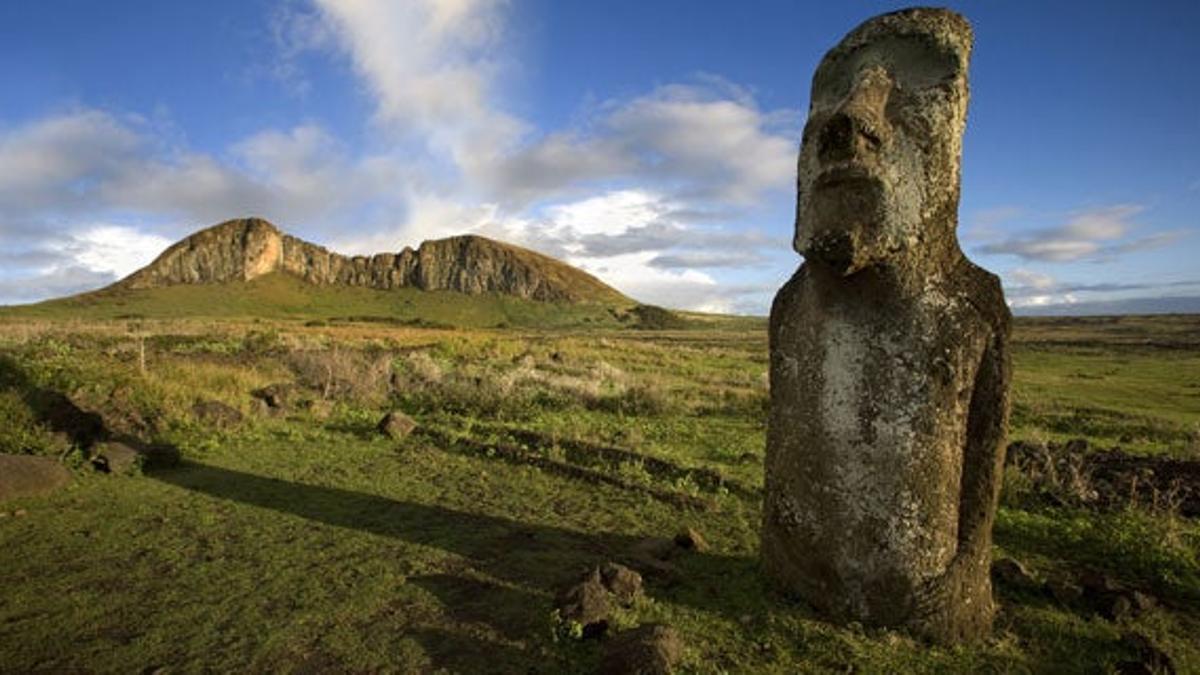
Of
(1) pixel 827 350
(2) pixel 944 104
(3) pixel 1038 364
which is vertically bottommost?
(3) pixel 1038 364

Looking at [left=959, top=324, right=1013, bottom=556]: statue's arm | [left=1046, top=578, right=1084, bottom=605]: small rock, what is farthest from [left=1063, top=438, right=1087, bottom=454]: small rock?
[left=959, top=324, right=1013, bottom=556]: statue's arm


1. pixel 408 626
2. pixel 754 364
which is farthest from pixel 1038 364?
pixel 408 626

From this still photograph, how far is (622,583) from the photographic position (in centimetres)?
509

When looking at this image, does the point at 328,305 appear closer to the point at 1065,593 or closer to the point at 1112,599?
the point at 1065,593

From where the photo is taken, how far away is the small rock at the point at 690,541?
6316 millimetres

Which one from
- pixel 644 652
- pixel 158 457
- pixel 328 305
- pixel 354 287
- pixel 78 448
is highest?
pixel 354 287

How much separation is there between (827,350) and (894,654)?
76.3 inches

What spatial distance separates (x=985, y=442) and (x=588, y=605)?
279cm

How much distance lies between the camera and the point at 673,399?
16750 mm

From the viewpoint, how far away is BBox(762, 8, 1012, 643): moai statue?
4395 mm

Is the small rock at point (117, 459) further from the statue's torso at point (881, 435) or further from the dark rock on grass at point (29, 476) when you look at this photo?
the statue's torso at point (881, 435)

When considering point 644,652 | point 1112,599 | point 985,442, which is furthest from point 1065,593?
point 644,652

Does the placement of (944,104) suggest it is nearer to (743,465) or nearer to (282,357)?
(743,465)

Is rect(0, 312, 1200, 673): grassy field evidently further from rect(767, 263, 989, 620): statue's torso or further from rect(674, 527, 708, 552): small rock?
rect(767, 263, 989, 620): statue's torso
